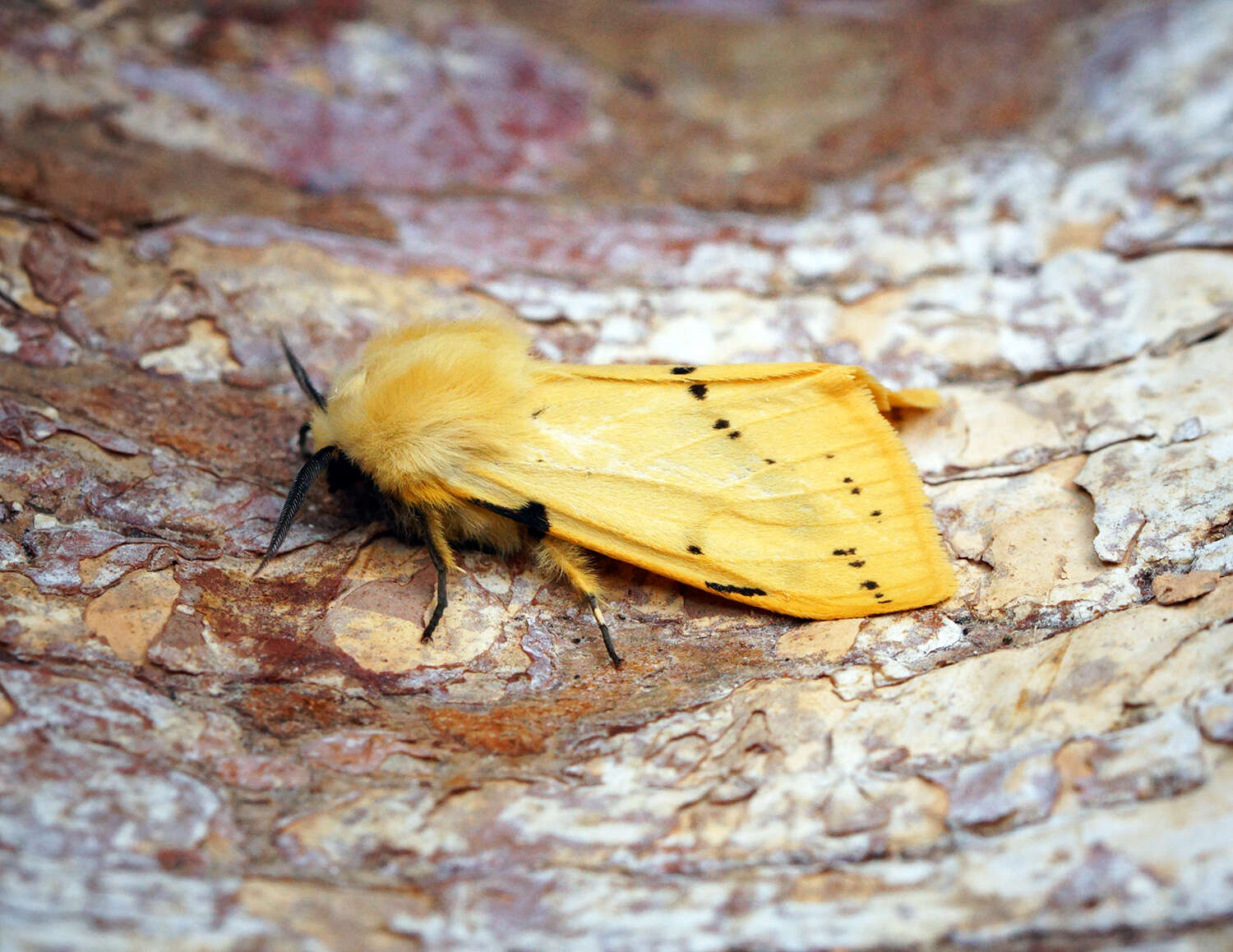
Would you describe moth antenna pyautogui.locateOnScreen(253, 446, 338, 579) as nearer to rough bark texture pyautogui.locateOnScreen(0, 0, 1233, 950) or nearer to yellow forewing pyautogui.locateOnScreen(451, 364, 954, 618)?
rough bark texture pyautogui.locateOnScreen(0, 0, 1233, 950)

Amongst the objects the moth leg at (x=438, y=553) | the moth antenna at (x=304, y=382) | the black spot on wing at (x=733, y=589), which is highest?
the moth antenna at (x=304, y=382)

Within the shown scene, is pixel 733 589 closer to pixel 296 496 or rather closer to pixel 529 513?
pixel 529 513

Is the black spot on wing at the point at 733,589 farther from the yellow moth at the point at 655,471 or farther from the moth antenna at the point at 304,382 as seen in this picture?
the moth antenna at the point at 304,382

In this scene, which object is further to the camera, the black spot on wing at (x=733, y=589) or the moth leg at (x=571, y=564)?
the moth leg at (x=571, y=564)

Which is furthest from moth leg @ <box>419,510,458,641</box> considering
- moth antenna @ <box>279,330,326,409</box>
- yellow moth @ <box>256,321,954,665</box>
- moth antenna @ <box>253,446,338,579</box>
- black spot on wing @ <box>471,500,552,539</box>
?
moth antenna @ <box>279,330,326,409</box>

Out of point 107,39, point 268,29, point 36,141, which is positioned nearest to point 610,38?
point 268,29

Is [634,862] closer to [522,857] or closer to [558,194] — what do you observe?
Answer: [522,857]

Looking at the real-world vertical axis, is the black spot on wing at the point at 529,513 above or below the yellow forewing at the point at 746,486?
below

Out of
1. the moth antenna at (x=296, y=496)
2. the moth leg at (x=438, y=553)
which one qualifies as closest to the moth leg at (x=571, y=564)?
the moth leg at (x=438, y=553)
